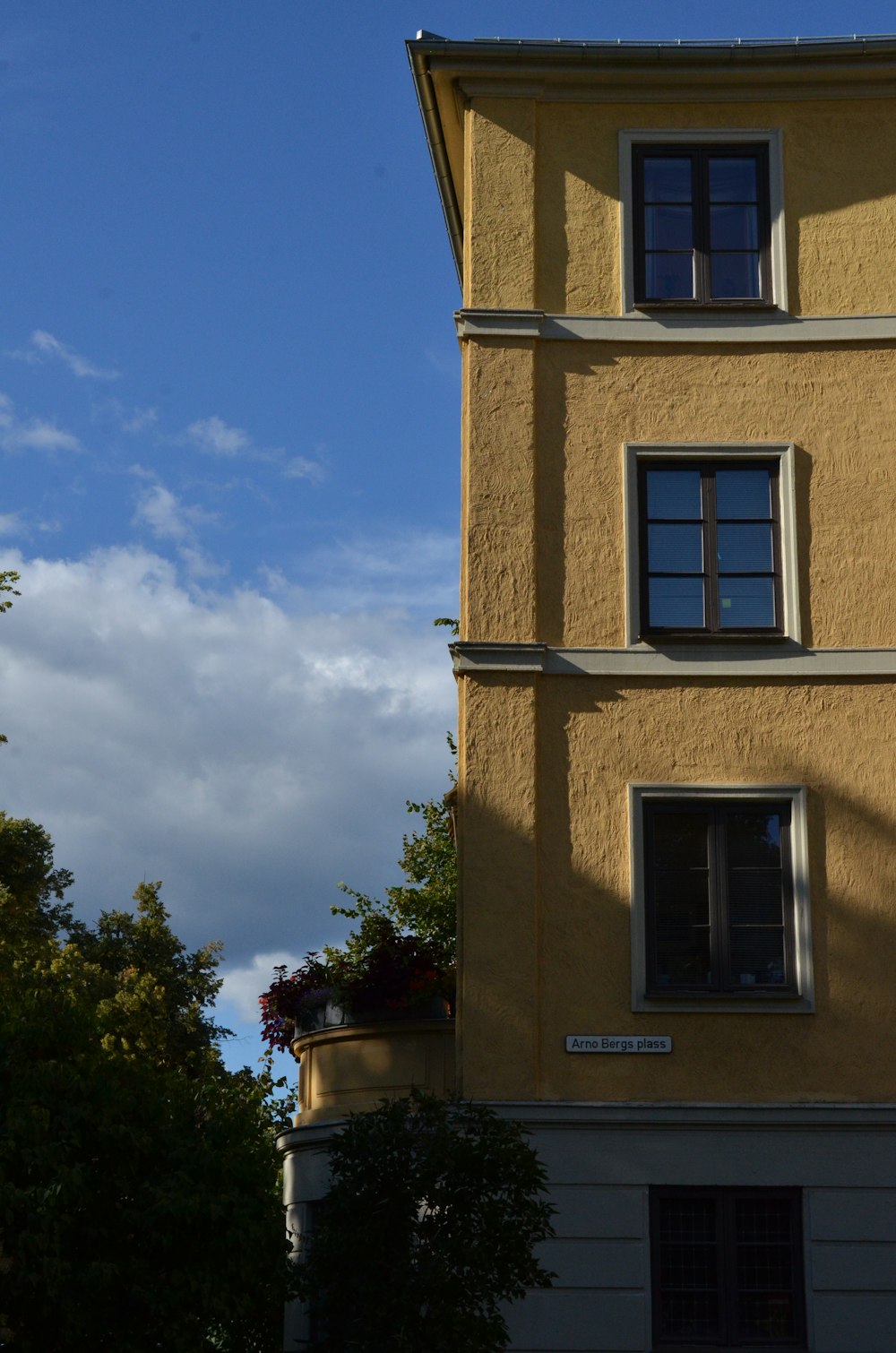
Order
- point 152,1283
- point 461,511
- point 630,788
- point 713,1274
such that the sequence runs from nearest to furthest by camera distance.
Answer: point 152,1283 → point 713,1274 → point 630,788 → point 461,511

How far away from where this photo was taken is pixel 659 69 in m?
18.3

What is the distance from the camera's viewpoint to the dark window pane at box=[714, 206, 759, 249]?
18312mm

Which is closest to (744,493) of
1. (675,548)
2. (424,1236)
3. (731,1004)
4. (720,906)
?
(675,548)

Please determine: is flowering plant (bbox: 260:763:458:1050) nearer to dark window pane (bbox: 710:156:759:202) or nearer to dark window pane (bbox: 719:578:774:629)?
dark window pane (bbox: 719:578:774:629)

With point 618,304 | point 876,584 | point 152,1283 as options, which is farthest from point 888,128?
point 152,1283

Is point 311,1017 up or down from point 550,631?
down

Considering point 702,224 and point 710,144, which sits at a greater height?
point 710,144

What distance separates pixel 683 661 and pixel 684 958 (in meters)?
2.92

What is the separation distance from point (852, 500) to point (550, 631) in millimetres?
3400

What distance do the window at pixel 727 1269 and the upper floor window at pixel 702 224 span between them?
912 centimetres

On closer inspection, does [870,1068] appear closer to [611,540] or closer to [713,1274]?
[713,1274]

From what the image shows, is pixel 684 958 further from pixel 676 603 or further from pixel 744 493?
pixel 744 493

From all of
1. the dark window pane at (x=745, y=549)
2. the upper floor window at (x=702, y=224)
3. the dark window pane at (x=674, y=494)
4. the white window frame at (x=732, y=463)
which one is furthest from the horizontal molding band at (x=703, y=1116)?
the upper floor window at (x=702, y=224)

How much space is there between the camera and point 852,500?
17.4 m
